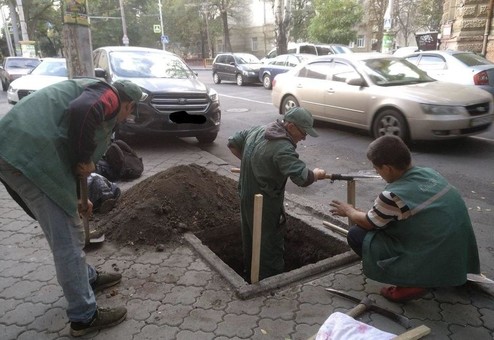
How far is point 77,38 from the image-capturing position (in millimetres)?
5129

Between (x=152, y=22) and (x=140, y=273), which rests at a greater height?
(x=152, y=22)

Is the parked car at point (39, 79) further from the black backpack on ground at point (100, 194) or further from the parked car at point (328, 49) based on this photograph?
the parked car at point (328, 49)

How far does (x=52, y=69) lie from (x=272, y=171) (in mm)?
9810

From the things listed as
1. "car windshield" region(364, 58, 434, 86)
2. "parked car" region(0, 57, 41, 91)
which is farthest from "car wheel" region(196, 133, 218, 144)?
"parked car" region(0, 57, 41, 91)

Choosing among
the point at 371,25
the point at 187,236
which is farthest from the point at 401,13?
the point at 187,236

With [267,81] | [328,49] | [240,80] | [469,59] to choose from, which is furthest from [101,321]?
[240,80]

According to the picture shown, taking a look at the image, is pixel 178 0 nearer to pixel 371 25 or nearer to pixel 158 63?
pixel 371 25

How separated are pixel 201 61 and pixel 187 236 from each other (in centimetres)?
4541

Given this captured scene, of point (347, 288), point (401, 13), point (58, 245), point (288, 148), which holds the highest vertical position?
point (401, 13)

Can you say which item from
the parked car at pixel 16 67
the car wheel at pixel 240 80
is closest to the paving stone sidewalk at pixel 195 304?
the car wheel at pixel 240 80

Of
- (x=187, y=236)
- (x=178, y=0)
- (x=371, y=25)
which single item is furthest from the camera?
(x=178, y=0)

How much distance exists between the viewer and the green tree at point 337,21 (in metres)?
24.9

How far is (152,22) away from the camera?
49.7 m

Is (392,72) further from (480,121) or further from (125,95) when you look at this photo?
(125,95)
